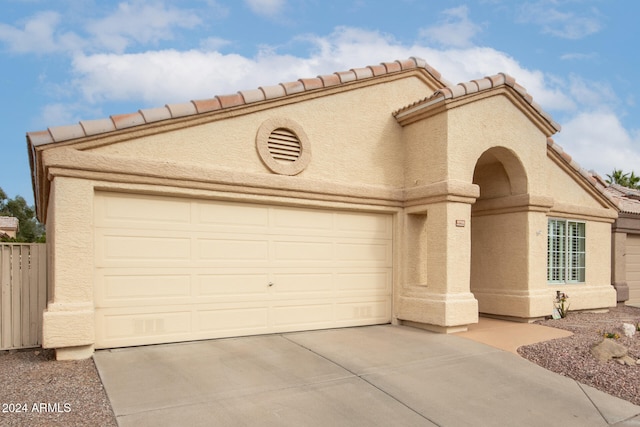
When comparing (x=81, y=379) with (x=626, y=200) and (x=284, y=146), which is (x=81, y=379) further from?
(x=626, y=200)

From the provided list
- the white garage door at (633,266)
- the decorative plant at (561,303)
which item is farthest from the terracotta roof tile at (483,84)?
the white garage door at (633,266)

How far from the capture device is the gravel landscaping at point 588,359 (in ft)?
19.0

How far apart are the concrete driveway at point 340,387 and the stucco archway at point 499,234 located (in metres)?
2.90

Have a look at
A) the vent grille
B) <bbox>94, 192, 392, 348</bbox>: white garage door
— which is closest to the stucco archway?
<bbox>94, 192, 392, 348</bbox>: white garage door

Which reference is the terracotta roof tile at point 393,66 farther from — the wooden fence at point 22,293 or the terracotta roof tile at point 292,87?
the wooden fence at point 22,293

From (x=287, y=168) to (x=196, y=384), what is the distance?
3860 mm

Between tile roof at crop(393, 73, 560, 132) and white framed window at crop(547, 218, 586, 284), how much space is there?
2.62m

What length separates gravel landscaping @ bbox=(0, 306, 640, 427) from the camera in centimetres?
435

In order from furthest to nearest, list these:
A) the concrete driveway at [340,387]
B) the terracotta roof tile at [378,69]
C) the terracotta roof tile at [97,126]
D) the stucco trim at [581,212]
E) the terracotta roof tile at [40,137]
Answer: the stucco trim at [581,212], the terracotta roof tile at [378,69], the terracotta roof tile at [97,126], the terracotta roof tile at [40,137], the concrete driveway at [340,387]

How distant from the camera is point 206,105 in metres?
7.15

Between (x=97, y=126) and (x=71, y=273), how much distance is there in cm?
204

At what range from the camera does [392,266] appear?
9.03 m

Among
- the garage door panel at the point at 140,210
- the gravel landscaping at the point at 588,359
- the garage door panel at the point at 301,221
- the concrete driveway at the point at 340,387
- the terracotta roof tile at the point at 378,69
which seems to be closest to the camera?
the concrete driveway at the point at 340,387

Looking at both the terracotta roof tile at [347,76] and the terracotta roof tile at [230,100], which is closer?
the terracotta roof tile at [230,100]
